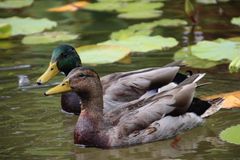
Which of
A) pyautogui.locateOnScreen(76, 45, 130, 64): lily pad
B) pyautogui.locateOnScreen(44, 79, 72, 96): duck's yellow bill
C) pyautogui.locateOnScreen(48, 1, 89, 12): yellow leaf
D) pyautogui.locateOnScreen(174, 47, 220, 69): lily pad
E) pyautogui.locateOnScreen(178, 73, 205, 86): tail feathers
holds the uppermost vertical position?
pyautogui.locateOnScreen(44, 79, 72, 96): duck's yellow bill

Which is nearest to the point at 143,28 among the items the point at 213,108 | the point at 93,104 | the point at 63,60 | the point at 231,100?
the point at 63,60

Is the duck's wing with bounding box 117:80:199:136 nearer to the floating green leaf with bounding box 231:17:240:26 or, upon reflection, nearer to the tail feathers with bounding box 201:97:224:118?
the tail feathers with bounding box 201:97:224:118

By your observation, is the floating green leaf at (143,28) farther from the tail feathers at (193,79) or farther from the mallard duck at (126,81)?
the tail feathers at (193,79)

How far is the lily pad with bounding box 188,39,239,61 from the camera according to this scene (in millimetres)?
8711

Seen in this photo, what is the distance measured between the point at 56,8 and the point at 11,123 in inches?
190

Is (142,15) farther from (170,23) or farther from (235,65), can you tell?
(235,65)

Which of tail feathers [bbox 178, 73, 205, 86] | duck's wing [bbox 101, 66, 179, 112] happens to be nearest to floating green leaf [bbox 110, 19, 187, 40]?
duck's wing [bbox 101, 66, 179, 112]

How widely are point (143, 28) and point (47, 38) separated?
125cm

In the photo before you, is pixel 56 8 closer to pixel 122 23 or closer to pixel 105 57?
pixel 122 23

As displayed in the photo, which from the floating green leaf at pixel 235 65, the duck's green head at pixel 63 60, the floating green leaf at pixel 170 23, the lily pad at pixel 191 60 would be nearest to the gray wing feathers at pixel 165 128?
the floating green leaf at pixel 235 65

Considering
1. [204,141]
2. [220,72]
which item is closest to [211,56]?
[220,72]

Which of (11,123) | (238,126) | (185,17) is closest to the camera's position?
(238,126)

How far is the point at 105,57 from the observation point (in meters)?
9.01

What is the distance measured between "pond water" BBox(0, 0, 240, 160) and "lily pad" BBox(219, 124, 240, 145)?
0.25ft
